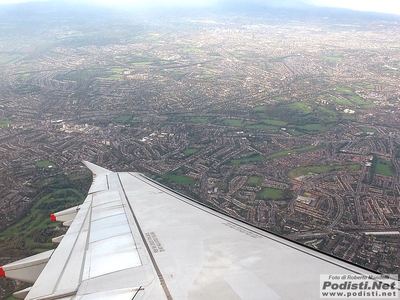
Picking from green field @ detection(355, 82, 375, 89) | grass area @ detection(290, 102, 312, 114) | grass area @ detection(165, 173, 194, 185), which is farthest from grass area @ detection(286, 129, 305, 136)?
Result: green field @ detection(355, 82, 375, 89)

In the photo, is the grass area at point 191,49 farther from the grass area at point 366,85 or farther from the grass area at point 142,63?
the grass area at point 366,85

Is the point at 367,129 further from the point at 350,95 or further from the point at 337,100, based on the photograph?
the point at 350,95

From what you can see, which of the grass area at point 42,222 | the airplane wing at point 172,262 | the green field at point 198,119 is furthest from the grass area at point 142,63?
the airplane wing at point 172,262

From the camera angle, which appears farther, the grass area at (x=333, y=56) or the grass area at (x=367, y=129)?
the grass area at (x=333, y=56)

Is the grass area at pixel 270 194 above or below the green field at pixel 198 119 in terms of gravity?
below

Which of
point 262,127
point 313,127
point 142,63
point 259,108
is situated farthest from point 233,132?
point 142,63

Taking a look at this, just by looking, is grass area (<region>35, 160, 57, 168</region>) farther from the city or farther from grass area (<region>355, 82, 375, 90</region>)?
grass area (<region>355, 82, 375, 90</region>)

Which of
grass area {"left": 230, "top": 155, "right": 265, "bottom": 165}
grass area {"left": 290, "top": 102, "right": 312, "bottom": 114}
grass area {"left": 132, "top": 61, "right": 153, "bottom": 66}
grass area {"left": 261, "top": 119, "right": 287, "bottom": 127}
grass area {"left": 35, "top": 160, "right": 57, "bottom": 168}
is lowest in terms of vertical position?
grass area {"left": 35, "top": 160, "right": 57, "bottom": 168}
